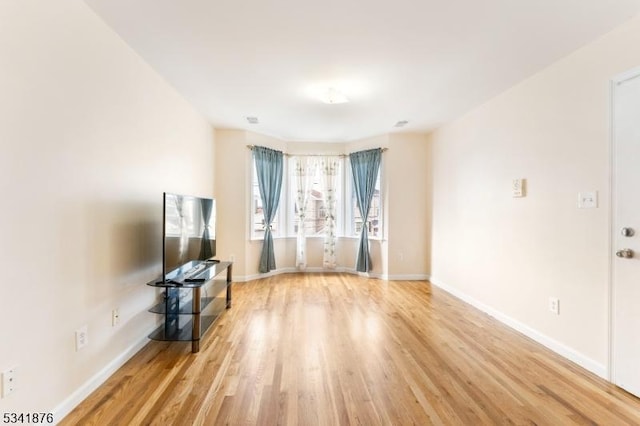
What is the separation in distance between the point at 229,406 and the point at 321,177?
4.19 m

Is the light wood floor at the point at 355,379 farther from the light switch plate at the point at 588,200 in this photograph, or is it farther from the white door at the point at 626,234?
the light switch plate at the point at 588,200

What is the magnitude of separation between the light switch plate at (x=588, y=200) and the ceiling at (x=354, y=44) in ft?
3.86

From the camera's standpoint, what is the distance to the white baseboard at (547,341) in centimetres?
213

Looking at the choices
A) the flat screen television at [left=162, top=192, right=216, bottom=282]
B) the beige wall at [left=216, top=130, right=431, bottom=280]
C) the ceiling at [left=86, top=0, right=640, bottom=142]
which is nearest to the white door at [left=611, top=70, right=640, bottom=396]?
the ceiling at [left=86, top=0, right=640, bottom=142]

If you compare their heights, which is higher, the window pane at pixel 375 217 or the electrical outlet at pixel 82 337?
the window pane at pixel 375 217

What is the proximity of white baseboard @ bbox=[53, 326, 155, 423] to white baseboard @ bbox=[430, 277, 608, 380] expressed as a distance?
3577 millimetres

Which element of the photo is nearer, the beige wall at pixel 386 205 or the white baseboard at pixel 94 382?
the white baseboard at pixel 94 382

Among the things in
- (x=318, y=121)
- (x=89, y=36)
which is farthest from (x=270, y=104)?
(x=89, y=36)

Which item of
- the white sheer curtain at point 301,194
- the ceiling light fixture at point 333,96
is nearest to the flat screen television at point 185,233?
the ceiling light fixture at point 333,96

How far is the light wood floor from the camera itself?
1.67m

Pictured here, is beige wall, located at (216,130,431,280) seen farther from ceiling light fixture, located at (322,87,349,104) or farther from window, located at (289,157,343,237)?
ceiling light fixture, located at (322,87,349,104)

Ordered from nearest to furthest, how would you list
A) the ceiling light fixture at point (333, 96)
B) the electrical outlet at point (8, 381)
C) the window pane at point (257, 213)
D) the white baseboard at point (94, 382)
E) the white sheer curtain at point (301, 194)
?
1. the electrical outlet at point (8, 381)
2. the white baseboard at point (94, 382)
3. the ceiling light fixture at point (333, 96)
4. the window pane at point (257, 213)
5. the white sheer curtain at point (301, 194)

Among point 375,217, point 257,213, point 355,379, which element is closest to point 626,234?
point 355,379

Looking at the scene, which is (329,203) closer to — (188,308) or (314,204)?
(314,204)
